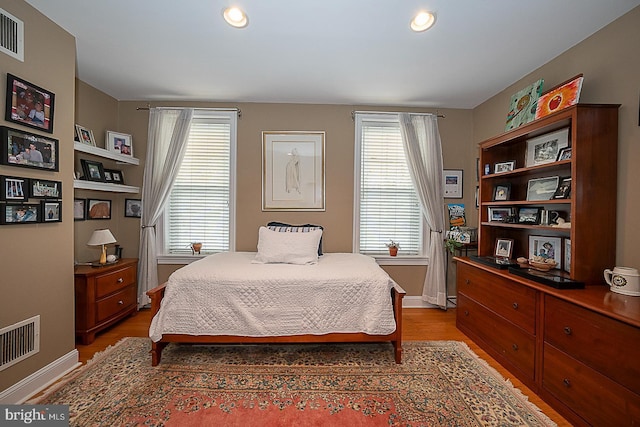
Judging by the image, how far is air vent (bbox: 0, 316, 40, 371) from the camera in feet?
5.78

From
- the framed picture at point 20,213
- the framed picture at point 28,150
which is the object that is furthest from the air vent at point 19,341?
the framed picture at point 28,150

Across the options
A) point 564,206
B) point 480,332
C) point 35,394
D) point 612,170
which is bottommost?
point 35,394

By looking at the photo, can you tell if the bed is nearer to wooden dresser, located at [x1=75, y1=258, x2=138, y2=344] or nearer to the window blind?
wooden dresser, located at [x1=75, y1=258, x2=138, y2=344]

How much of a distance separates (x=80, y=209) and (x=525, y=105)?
15.2 feet

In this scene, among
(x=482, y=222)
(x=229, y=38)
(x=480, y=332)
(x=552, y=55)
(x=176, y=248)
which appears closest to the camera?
(x=229, y=38)

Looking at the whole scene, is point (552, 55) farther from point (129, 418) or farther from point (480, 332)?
point (129, 418)

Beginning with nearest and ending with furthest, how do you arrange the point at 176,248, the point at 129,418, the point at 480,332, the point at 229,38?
the point at 129,418
the point at 229,38
the point at 480,332
the point at 176,248

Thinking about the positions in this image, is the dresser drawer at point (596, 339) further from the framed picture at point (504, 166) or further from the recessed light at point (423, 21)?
the recessed light at point (423, 21)

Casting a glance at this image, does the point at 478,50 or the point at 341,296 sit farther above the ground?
the point at 478,50

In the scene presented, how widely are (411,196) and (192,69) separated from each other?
2957 mm

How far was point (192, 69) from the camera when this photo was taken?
276 centimetres

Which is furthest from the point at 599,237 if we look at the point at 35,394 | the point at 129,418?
the point at 35,394

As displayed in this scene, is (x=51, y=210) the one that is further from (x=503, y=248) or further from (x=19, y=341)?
(x=503, y=248)

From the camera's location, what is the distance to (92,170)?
3.04m
